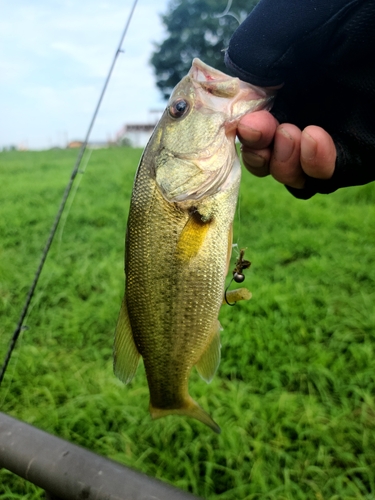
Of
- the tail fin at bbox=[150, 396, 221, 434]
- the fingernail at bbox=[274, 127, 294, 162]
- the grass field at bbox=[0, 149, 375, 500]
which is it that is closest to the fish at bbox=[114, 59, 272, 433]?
the fingernail at bbox=[274, 127, 294, 162]

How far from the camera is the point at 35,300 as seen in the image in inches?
175

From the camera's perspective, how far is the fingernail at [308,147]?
52.7 inches

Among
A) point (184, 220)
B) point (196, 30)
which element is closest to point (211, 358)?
point (184, 220)

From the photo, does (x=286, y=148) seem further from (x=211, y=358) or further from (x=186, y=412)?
(x=186, y=412)

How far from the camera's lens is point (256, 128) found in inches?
51.3

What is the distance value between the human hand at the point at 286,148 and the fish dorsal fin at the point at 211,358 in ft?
1.79

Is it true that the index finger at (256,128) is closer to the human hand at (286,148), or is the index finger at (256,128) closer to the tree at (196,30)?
the human hand at (286,148)

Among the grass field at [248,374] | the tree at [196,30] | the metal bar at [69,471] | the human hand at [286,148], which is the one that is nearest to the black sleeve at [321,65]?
the human hand at [286,148]

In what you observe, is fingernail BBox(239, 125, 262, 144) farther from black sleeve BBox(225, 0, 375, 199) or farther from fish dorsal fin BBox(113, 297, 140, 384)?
fish dorsal fin BBox(113, 297, 140, 384)

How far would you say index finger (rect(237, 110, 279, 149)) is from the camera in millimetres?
1295

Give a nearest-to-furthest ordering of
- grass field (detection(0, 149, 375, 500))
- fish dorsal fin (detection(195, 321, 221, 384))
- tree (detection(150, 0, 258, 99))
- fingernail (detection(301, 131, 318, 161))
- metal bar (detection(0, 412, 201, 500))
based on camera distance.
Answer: metal bar (detection(0, 412, 201, 500)) < fingernail (detection(301, 131, 318, 161)) < fish dorsal fin (detection(195, 321, 221, 384)) < grass field (detection(0, 149, 375, 500)) < tree (detection(150, 0, 258, 99))

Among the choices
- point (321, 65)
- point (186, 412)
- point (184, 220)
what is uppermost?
point (321, 65)

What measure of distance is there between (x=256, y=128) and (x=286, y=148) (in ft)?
0.52

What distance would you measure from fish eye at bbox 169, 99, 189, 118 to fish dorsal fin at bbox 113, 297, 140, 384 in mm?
596
